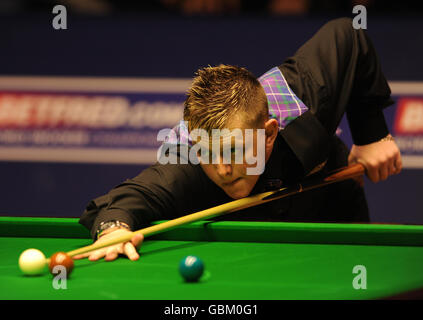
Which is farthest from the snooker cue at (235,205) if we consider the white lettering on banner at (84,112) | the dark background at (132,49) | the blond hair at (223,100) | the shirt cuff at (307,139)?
the white lettering on banner at (84,112)

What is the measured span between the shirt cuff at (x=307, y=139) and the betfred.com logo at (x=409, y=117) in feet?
5.88

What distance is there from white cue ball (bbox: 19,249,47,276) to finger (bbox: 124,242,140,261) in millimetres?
289

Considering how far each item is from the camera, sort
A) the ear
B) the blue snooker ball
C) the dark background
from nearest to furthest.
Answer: the blue snooker ball < the ear < the dark background

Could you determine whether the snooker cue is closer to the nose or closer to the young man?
the young man

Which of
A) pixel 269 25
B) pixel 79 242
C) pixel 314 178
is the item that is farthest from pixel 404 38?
pixel 79 242

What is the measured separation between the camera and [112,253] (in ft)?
6.25

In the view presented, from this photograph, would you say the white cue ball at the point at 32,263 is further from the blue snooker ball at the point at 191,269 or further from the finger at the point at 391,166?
the finger at the point at 391,166

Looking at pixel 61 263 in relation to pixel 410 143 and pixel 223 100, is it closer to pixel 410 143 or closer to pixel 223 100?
pixel 223 100

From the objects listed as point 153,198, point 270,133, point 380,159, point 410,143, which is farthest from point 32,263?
point 410,143

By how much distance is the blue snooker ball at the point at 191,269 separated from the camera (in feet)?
5.22

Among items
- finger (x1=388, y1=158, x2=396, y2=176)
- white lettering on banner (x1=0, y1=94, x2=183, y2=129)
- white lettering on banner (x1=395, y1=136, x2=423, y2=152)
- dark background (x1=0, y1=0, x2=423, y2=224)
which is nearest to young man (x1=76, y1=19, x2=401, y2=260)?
finger (x1=388, y1=158, x2=396, y2=176)

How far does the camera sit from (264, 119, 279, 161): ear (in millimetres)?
2301
